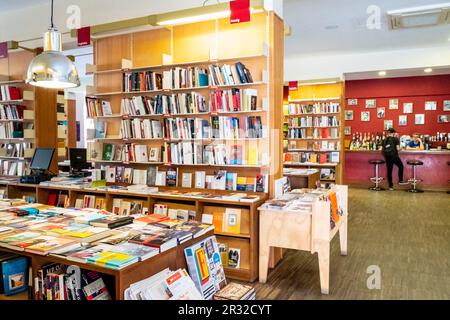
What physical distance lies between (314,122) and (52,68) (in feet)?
26.1

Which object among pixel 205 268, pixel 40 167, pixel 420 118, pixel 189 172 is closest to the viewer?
pixel 205 268

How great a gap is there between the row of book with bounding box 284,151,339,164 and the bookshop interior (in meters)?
1.57

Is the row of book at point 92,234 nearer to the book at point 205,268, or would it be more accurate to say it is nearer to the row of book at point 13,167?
the book at point 205,268

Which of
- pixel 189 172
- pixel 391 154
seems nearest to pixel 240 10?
pixel 189 172

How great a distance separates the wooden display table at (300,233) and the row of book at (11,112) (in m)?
4.82

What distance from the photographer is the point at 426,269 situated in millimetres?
4133

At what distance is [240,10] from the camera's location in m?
Result: 3.85

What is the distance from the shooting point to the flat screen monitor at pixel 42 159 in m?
5.60

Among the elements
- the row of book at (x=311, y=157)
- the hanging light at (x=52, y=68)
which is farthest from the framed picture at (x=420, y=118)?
the hanging light at (x=52, y=68)

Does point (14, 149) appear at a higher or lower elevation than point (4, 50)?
lower

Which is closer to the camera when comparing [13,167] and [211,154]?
[211,154]

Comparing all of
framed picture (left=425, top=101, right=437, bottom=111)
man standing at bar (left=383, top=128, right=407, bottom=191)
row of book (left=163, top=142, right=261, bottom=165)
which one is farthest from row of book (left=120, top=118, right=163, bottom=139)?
framed picture (left=425, top=101, right=437, bottom=111)

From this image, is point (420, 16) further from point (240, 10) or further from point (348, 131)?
point (348, 131)
